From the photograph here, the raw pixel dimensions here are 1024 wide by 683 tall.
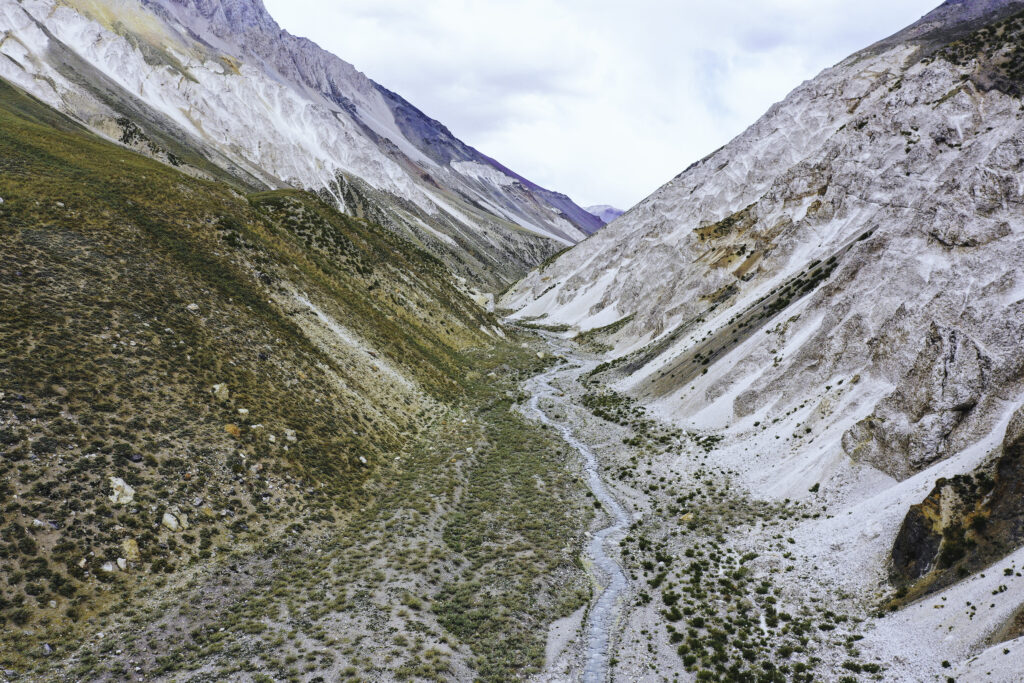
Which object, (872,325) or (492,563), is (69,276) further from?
(872,325)

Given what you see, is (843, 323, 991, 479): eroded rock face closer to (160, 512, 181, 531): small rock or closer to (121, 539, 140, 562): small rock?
(160, 512, 181, 531): small rock

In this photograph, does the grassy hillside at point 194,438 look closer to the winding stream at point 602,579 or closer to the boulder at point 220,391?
the boulder at point 220,391

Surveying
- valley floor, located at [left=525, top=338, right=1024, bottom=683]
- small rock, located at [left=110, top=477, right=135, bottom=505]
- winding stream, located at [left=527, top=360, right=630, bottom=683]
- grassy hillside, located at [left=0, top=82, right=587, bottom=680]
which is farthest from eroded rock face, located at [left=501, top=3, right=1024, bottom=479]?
small rock, located at [left=110, top=477, right=135, bottom=505]

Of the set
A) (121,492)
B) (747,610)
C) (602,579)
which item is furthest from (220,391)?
(747,610)

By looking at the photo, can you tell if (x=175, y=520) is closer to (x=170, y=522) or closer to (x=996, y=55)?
(x=170, y=522)

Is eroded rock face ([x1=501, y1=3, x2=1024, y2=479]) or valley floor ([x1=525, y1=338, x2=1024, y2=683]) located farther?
eroded rock face ([x1=501, y1=3, x2=1024, y2=479])

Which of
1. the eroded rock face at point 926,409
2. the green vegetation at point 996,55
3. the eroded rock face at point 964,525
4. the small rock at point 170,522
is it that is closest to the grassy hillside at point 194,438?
the small rock at point 170,522

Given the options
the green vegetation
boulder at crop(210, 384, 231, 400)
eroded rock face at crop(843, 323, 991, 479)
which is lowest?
boulder at crop(210, 384, 231, 400)
